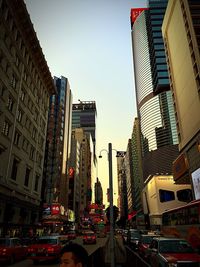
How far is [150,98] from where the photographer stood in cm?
14588

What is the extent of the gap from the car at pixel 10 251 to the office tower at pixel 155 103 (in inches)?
4202

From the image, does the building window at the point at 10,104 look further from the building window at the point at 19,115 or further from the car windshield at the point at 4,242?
the car windshield at the point at 4,242

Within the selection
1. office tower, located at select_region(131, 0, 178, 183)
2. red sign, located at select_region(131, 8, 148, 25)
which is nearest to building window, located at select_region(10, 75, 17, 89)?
office tower, located at select_region(131, 0, 178, 183)

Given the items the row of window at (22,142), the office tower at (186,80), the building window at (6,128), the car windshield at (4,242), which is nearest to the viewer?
the car windshield at (4,242)

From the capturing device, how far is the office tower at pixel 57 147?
82.8m

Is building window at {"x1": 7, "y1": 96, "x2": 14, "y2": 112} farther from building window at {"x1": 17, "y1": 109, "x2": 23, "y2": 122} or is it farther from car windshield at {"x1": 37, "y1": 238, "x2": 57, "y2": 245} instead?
car windshield at {"x1": 37, "y1": 238, "x2": 57, "y2": 245}

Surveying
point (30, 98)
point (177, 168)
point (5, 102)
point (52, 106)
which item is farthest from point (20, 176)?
point (52, 106)

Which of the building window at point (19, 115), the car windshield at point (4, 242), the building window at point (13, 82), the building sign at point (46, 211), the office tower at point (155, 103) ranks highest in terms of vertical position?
the office tower at point (155, 103)

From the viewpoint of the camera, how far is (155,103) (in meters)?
141

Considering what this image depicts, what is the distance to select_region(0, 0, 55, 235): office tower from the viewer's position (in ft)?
105

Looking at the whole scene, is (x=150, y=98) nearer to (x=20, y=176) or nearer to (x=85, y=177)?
(x=85, y=177)

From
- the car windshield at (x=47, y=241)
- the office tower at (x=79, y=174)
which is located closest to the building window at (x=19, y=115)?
the car windshield at (x=47, y=241)

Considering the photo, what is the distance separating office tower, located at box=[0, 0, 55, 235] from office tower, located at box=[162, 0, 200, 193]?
Answer: 28.1 meters

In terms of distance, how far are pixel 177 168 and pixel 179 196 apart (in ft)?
126
